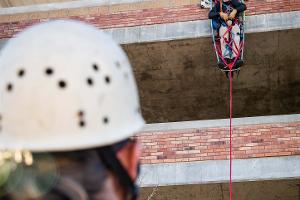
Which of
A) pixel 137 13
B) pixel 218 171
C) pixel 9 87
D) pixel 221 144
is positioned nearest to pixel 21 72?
pixel 9 87

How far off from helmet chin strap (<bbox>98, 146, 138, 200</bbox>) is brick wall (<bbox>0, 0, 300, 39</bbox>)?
29.2 feet

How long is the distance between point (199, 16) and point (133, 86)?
875 centimetres

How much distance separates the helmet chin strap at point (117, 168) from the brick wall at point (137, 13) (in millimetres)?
8901

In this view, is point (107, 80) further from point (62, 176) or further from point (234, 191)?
point (234, 191)

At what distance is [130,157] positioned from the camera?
1.34 meters

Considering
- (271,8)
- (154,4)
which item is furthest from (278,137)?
(154,4)

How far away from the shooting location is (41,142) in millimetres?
1199

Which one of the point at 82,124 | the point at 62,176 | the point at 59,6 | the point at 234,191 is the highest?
the point at 59,6

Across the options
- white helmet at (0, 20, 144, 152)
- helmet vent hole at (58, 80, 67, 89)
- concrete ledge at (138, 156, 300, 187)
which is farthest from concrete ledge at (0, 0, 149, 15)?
helmet vent hole at (58, 80, 67, 89)

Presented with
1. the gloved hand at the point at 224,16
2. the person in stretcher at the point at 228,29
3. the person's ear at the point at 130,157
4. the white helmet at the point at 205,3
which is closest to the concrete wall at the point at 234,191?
the person in stretcher at the point at 228,29

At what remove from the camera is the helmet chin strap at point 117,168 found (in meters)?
1.24

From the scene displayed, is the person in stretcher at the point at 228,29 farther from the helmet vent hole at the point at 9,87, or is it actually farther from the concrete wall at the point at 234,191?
the helmet vent hole at the point at 9,87

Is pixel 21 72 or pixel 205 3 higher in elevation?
pixel 205 3

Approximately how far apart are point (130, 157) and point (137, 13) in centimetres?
911
